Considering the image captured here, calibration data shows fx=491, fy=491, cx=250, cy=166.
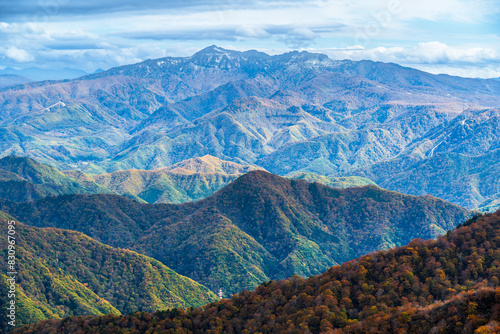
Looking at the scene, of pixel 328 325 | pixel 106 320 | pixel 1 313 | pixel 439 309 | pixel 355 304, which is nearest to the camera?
pixel 439 309

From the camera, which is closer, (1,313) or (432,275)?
(432,275)

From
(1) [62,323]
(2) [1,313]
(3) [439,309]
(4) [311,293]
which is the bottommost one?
(2) [1,313]

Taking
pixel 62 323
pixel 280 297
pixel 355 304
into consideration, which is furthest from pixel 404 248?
pixel 62 323

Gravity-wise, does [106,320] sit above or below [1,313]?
above

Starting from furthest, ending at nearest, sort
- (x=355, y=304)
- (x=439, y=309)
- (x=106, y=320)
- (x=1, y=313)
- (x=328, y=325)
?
(x=1, y=313) < (x=106, y=320) < (x=355, y=304) < (x=328, y=325) < (x=439, y=309)

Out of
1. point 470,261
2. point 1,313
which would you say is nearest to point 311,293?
point 470,261

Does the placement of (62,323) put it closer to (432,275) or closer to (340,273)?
(340,273)
